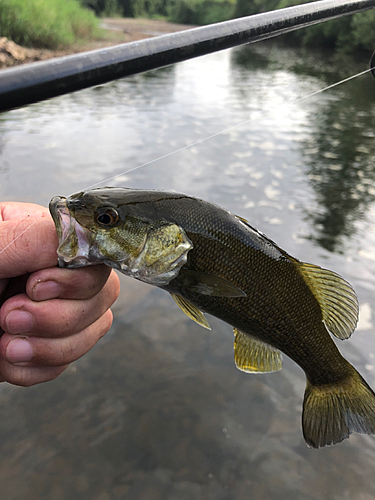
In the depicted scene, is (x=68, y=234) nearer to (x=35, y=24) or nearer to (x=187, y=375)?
(x=187, y=375)

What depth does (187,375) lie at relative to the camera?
3842 mm

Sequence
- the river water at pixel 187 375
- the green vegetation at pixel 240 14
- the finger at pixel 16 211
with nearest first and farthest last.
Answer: the finger at pixel 16 211
the river water at pixel 187 375
the green vegetation at pixel 240 14

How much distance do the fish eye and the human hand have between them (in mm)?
196

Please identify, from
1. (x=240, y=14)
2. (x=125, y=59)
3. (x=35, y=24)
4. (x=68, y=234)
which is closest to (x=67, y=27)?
(x=35, y=24)

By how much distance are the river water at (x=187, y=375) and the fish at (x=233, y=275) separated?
1.43m

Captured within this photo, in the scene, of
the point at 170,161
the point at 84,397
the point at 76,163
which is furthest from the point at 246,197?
the point at 84,397

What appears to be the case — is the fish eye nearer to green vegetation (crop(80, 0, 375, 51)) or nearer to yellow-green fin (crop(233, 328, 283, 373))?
yellow-green fin (crop(233, 328, 283, 373))

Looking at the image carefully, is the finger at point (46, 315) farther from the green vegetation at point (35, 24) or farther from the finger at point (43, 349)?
the green vegetation at point (35, 24)

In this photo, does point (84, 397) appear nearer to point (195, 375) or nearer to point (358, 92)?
point (195, 375)

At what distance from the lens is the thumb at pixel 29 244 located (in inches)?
58.8

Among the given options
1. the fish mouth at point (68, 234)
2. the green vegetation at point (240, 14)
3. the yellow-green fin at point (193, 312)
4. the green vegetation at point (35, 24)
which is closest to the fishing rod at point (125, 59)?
the fish mouth at point (68, 234)

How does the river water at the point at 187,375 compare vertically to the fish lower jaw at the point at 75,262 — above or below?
below

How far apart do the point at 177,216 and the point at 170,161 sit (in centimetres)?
693

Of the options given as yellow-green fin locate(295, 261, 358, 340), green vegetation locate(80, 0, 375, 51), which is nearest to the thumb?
yellow-green fin locate(295, 261, 358, 340)
